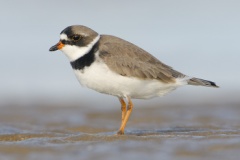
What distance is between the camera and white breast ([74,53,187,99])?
6.79 meters

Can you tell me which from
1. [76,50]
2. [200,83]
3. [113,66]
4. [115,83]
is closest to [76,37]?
[76,50]

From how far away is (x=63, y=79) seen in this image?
13.4m

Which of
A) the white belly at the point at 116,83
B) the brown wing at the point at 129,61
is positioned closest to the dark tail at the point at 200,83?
the white belly at the point at 116,83

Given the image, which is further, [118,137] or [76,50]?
[76,50]

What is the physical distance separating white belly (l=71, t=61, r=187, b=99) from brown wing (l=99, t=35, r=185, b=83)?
0.22ft

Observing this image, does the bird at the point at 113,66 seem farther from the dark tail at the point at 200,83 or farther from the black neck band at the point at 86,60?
the dark tail at the point at 200,83

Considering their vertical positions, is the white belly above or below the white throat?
below

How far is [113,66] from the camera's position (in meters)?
6.86

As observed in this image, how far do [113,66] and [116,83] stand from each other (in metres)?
0.21

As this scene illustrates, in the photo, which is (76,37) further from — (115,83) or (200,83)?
(200,83)

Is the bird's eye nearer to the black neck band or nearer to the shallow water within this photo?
the black neck band

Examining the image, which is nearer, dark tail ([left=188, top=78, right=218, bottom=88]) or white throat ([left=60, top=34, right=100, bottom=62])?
white throat ([left=60, top=34, right=100, bottom=62])

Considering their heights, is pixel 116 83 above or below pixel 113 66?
below

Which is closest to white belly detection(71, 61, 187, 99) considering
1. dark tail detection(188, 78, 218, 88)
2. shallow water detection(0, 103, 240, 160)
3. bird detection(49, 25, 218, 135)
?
bird detection(49, 25, 218, 135)
